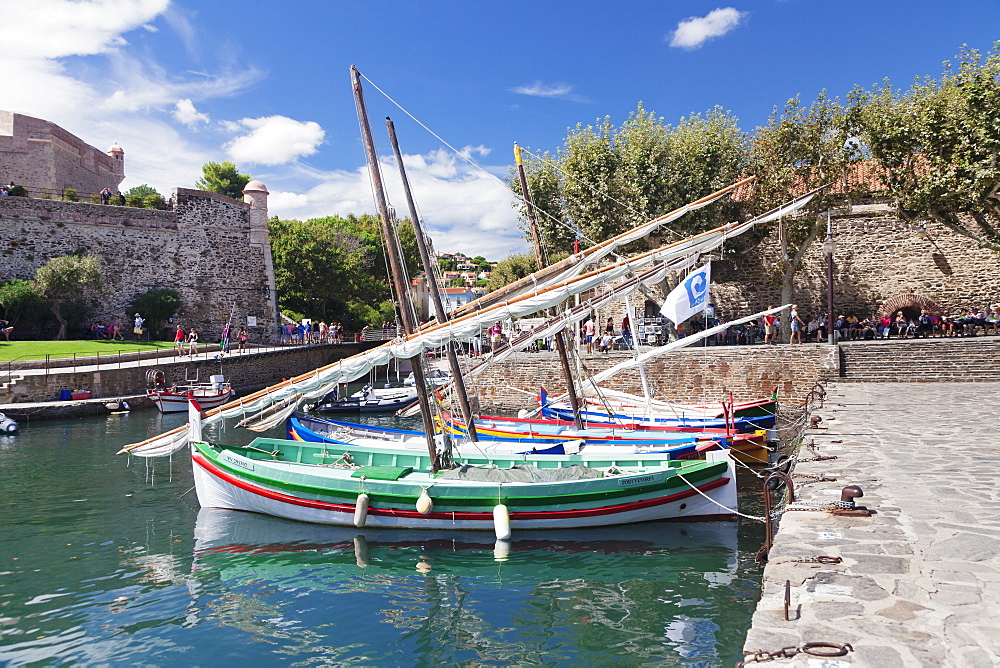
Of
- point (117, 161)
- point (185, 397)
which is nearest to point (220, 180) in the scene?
point (117, 161)

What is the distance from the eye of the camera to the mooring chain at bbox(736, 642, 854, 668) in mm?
3762

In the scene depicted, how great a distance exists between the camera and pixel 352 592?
323 inches

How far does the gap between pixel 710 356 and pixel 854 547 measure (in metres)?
18.2

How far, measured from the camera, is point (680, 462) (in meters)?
10.8

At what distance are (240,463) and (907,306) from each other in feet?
89.1

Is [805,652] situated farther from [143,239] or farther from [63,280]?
[143,239]

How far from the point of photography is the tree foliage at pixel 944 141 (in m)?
17.5

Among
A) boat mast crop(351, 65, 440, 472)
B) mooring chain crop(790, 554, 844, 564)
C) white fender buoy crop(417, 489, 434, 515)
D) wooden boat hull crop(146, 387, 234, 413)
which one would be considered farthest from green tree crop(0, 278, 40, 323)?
mooring chain crop(790, 554, 844, 564)

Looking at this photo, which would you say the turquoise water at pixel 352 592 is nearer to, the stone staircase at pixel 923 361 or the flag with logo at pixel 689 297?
the flag with logo at pixel 689 297

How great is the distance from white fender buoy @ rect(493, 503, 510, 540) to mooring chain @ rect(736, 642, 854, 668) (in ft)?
19.5

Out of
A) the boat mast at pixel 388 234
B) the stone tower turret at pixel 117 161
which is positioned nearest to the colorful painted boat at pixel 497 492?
the boat mast at pixel 388 234

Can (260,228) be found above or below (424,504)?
above

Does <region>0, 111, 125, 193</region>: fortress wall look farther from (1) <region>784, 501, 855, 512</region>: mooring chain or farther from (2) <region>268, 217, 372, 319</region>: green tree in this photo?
(1) <region>784, 501, 855, 512</region>: mooring chain

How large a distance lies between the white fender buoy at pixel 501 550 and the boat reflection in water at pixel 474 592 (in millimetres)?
24
